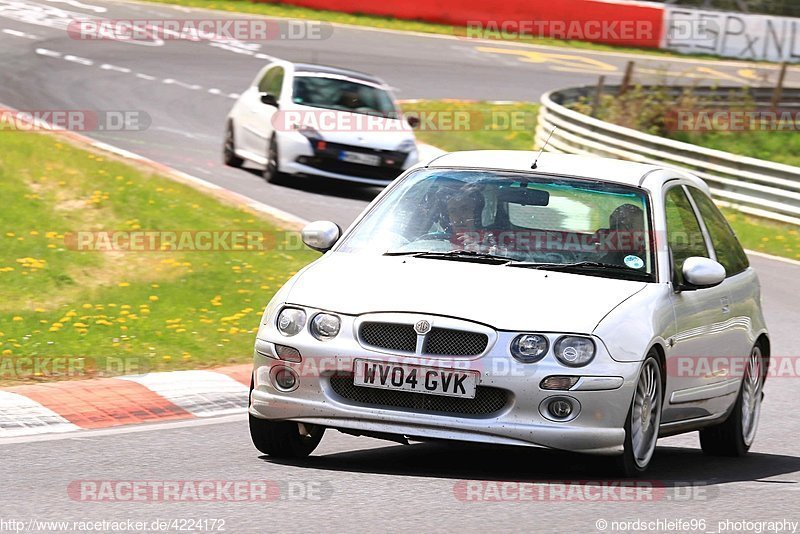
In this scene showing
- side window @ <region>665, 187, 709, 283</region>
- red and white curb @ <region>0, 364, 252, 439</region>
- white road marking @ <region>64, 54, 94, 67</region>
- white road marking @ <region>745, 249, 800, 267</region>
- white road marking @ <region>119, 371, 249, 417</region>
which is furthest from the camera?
white road marking @ <region>64, 54, 94, 67</region>

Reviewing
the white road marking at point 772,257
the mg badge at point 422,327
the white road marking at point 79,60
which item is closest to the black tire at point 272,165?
the white road marking at point 772,257

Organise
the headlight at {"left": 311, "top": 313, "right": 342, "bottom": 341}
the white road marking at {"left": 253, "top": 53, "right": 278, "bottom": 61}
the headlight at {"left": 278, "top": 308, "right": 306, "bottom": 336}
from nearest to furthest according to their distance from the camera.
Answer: the headlight at {"left": 311, "top": 313, "right": 342, "bottom": 341} < the headlight at {"left": 278, "top": 308, "right": 306, "bottom": 336} < the white road marking at {"left": 253, "top": 53, "right": 278, "bottom": 61}

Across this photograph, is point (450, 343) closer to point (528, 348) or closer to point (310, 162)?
point (528, 348)

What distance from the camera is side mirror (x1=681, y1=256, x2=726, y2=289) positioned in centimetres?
804

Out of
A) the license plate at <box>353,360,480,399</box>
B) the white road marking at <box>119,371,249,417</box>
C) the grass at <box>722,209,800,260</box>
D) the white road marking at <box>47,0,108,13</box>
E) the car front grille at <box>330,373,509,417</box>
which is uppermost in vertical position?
the license plate at <box>353,360,480,399</box>

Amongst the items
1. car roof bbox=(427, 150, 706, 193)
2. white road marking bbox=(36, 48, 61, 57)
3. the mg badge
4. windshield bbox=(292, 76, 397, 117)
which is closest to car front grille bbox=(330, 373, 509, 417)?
the mg badge

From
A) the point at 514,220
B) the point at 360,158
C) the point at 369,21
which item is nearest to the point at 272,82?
the point at 360,158

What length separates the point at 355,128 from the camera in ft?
67.8

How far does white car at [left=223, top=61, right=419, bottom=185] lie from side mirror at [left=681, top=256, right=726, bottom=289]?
1253 centimetres

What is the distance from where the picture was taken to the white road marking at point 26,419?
850cm

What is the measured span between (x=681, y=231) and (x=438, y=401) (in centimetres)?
213

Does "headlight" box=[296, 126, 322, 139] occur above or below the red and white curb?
below

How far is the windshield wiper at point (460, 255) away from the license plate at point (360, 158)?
1247 centimetres

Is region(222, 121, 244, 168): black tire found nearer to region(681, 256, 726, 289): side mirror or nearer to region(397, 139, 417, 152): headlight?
region(397, 139, 417, 152): headlight
